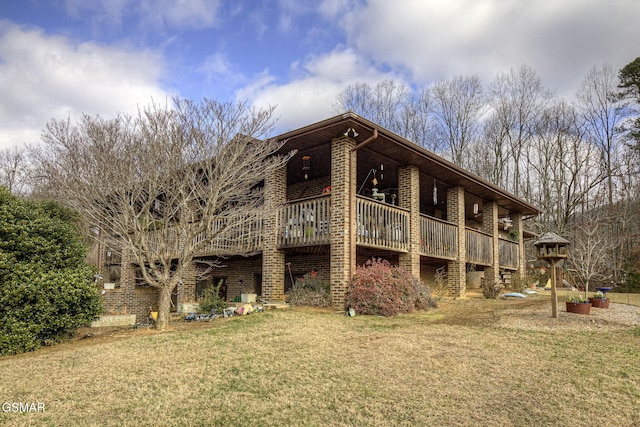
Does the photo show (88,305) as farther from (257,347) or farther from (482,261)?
(482,261)

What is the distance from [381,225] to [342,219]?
5.35 feet

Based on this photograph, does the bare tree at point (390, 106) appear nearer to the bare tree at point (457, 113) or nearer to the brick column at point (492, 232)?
the bare tree at point (457, 113)

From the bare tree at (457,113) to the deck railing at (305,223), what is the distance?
22239mm

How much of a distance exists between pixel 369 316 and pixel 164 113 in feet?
20.1

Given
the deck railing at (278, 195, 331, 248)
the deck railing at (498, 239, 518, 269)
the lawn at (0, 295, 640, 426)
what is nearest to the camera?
the lawn at (0, 295, 640, 426)

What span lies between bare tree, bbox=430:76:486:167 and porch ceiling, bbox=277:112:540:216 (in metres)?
16.4

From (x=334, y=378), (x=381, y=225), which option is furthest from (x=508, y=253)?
(x=334, y=378)

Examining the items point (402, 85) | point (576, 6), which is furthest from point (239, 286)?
point (402, 85)

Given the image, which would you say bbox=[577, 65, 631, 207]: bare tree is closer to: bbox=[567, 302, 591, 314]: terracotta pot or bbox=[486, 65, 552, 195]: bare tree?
bbox=[486, 65, 552, 195]: bare tree

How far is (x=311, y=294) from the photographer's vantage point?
35.5 feet

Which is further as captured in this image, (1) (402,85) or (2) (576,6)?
(1) (402,85)

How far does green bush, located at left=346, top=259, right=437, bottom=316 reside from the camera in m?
9.85

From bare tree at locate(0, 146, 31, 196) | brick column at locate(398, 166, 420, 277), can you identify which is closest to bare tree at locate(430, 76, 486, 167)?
brick column at locate(398, 166, 420, 277)

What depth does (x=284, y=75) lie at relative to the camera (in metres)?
13.6
